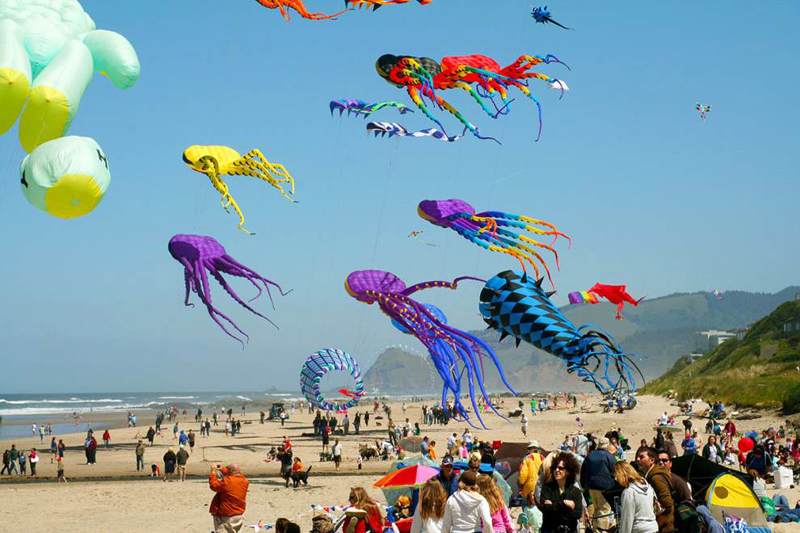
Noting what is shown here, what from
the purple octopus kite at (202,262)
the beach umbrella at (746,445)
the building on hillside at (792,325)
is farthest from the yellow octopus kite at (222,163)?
the building on hillside at (792,325)

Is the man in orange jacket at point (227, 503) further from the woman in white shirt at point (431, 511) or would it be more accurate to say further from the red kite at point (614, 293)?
the red kite at point (614, 293)

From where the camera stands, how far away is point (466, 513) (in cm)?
683

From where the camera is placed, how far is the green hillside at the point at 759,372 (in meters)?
33.5

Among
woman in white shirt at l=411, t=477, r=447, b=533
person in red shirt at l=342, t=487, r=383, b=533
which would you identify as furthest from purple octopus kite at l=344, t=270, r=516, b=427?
woman in white shirt at l=411, t=477, r=447, b=533

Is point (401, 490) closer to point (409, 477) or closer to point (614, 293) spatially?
point (409, 477)

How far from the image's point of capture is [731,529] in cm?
922

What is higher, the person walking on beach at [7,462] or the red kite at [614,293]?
the red kite at [614,293]

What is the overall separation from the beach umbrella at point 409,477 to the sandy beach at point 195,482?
3383mm

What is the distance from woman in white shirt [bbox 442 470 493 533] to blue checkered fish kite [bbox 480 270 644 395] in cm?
813

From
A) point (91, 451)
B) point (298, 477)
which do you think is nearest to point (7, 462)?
point (91, 451)

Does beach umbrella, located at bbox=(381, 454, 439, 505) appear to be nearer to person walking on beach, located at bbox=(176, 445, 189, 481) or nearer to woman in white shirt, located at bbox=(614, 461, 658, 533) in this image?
woman in white shirt, located at bbox=(614, 461, 658, 533)

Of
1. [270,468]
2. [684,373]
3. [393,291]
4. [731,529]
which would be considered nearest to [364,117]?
[393,291]

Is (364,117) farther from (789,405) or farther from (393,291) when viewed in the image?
(789,405)

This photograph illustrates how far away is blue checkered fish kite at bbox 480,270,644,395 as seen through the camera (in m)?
15.0
